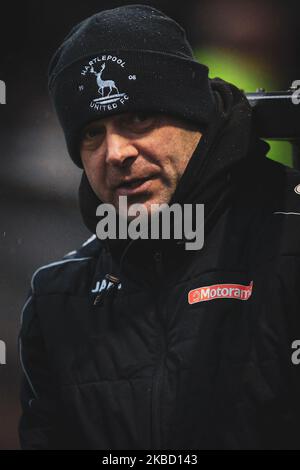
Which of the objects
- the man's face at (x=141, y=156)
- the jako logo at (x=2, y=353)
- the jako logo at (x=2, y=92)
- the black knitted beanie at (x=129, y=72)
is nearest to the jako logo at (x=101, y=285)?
the man's face at (x=141, y=156)

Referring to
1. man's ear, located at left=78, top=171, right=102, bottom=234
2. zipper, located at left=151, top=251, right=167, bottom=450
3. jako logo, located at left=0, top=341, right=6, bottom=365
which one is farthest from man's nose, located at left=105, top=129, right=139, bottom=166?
jako logo, located at left=0, top=341, right=6, bottom=365

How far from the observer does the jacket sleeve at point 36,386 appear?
117cm

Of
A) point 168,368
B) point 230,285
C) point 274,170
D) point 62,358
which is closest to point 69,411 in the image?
point 62,358

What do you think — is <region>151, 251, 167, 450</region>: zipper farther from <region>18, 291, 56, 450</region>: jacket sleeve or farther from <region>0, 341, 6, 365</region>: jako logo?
<region>0, 341, 6, 365</region>: jako logo

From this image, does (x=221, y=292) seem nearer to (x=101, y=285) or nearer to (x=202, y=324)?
(x=202, y=324)

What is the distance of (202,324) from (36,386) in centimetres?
36

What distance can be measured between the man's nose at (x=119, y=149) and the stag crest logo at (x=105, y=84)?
44 mm

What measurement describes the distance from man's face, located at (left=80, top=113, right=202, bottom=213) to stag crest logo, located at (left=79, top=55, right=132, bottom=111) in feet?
0.08

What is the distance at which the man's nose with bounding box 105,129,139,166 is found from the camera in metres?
1.00

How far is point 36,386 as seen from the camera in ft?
3.89

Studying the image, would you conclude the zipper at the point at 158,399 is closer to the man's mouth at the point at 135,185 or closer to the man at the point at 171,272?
the man at the point at 171,272
